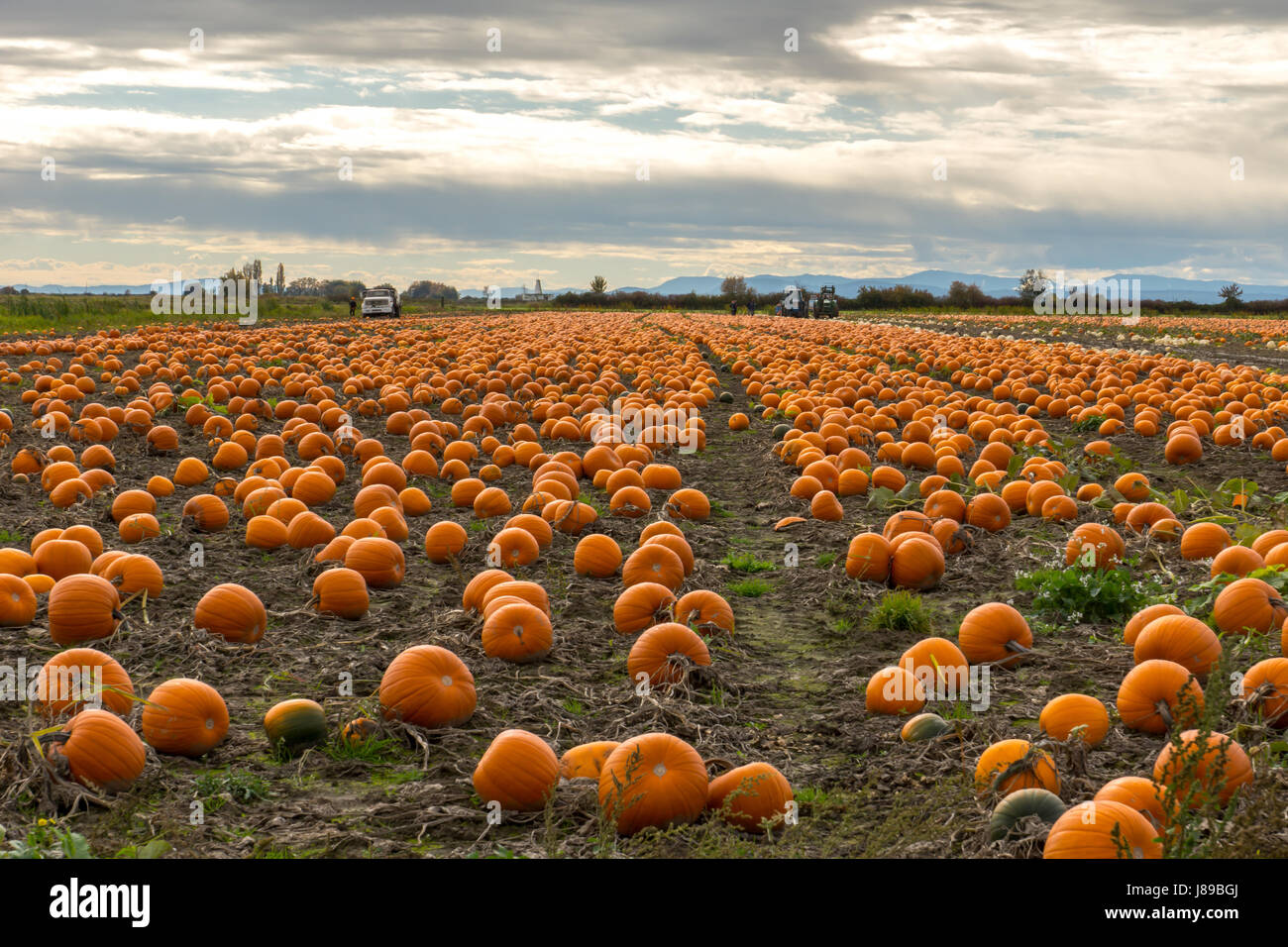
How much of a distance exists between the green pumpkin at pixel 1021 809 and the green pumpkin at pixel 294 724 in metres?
3.19

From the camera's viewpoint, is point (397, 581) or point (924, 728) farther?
point (397, 581)

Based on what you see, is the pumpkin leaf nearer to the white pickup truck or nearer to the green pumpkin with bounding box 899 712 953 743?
the green pumpkin with bounding box 899 712 953 743

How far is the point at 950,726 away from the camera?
5.26 metres

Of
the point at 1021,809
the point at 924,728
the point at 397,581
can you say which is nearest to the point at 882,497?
the point at 397,581

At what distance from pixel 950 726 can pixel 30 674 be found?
4893 millimetres

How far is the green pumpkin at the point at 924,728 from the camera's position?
521cm

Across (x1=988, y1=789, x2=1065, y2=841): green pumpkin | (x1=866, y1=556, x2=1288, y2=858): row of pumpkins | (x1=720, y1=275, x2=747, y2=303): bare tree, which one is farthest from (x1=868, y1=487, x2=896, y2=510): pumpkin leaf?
(x1=720, y1=275, x2=747, y2=303): bare tree

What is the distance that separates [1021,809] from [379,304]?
54618 millimetres

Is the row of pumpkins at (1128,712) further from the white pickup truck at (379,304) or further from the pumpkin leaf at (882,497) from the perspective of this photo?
the white pickup truck at (379,304)

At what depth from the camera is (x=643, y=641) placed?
20.0 ft

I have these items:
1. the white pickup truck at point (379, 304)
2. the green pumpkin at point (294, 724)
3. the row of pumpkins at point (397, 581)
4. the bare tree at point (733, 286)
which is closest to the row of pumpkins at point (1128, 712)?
the row of pumpkins at point (397, 581)

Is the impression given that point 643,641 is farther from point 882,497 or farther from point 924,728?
point 882,497

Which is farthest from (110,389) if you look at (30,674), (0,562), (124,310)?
(124,310)
